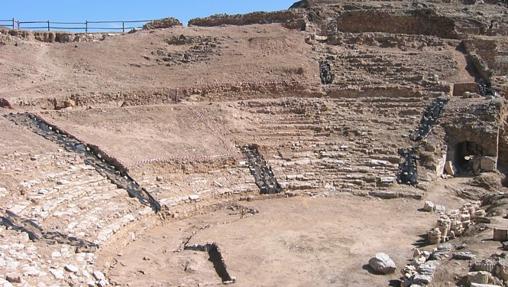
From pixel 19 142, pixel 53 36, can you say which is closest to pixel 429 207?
pixel 19 142

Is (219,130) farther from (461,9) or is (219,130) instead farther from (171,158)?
(461,9)

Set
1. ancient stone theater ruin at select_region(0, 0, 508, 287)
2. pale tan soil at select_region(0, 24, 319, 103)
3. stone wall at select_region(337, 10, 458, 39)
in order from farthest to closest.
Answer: stone wall at select_region(337, 10, 458, 39) → pale tan soil at select_region(0, 24, 319, 103) → ancient stone theater ruin at select_region(0, 0, 508, 287)

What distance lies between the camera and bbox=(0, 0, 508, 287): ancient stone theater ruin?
15.2 m

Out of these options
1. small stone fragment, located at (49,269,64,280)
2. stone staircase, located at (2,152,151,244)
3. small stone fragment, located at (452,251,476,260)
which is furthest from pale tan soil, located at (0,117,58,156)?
small stone fragment, located at (452,251,476,260)

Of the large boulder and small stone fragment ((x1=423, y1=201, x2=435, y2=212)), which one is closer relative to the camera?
the large boulder

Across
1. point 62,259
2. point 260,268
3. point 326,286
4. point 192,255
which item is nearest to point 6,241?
point 62,259

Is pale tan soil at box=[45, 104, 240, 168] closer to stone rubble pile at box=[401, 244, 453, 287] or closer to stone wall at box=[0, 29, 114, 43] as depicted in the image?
stone rubble pile at box=[401, 244, 453, 287]

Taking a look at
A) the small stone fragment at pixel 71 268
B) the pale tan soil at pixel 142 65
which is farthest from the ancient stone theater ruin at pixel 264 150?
the pale tan soil at pixel 142 65

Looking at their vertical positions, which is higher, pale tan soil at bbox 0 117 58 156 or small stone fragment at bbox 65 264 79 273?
pale tan soil at bbox 0 117 58 156

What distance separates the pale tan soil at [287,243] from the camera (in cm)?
1491

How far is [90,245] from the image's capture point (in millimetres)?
15523

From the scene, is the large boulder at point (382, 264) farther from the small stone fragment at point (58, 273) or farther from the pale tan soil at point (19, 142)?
the pale tan soil at point (19, 142)

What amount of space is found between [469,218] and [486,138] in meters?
7.87

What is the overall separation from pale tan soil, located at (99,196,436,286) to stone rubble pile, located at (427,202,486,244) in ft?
2.14
